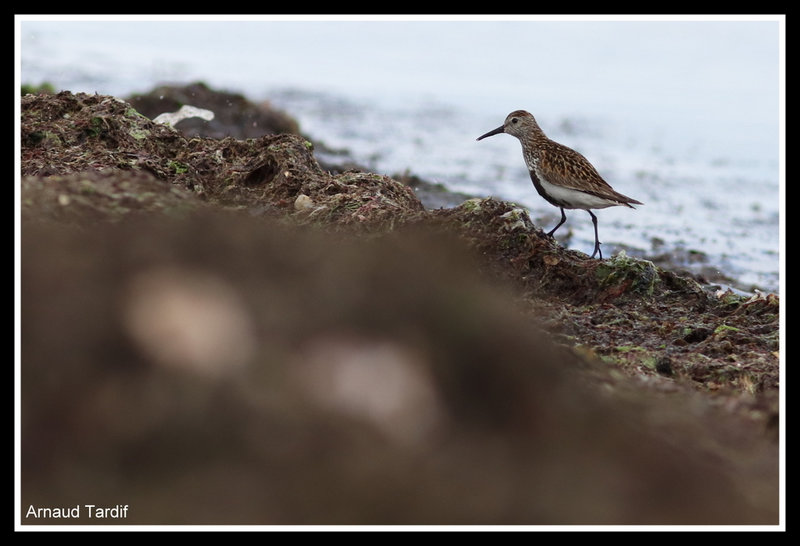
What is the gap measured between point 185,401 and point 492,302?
1.95 m

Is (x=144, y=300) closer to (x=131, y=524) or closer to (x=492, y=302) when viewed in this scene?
(x=131, y=524)

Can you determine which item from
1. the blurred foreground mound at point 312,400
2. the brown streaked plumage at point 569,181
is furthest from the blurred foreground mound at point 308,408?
the brown streaked plumage at point 569,181

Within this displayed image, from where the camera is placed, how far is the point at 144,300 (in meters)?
4.55

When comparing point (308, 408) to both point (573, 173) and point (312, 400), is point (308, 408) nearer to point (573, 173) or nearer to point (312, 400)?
point (312, 400)

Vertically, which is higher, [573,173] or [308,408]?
[573,173]

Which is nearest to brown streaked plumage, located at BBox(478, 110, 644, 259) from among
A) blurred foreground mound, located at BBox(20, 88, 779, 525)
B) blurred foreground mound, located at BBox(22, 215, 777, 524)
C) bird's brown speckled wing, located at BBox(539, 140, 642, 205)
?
bird's brown speckled wing, located at BBox(539, 140, 642, 205)

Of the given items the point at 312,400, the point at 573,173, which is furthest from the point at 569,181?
the point at 312,400

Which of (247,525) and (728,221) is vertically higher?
(728,221)

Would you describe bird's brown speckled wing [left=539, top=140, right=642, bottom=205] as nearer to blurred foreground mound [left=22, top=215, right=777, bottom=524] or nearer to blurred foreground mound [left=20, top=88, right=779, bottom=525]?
blurred foreground mound [left=20, top=88, right=779, bottom=525]

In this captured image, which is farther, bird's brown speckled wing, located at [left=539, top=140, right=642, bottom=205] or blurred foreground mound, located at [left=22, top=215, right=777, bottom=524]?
bird's brown speckled wing, located at [left=539, top=140, right=642, bottom=205]

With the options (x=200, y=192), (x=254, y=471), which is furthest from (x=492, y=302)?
(x=200, y=192)

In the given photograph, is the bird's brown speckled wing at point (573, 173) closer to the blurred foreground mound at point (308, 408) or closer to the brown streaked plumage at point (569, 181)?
the brown streaked plumage at point (569, 181)

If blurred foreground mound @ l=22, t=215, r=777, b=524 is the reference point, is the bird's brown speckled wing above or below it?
above

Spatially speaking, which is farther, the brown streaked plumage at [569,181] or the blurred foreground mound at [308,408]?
the brown streaked plumage at [569,181]
